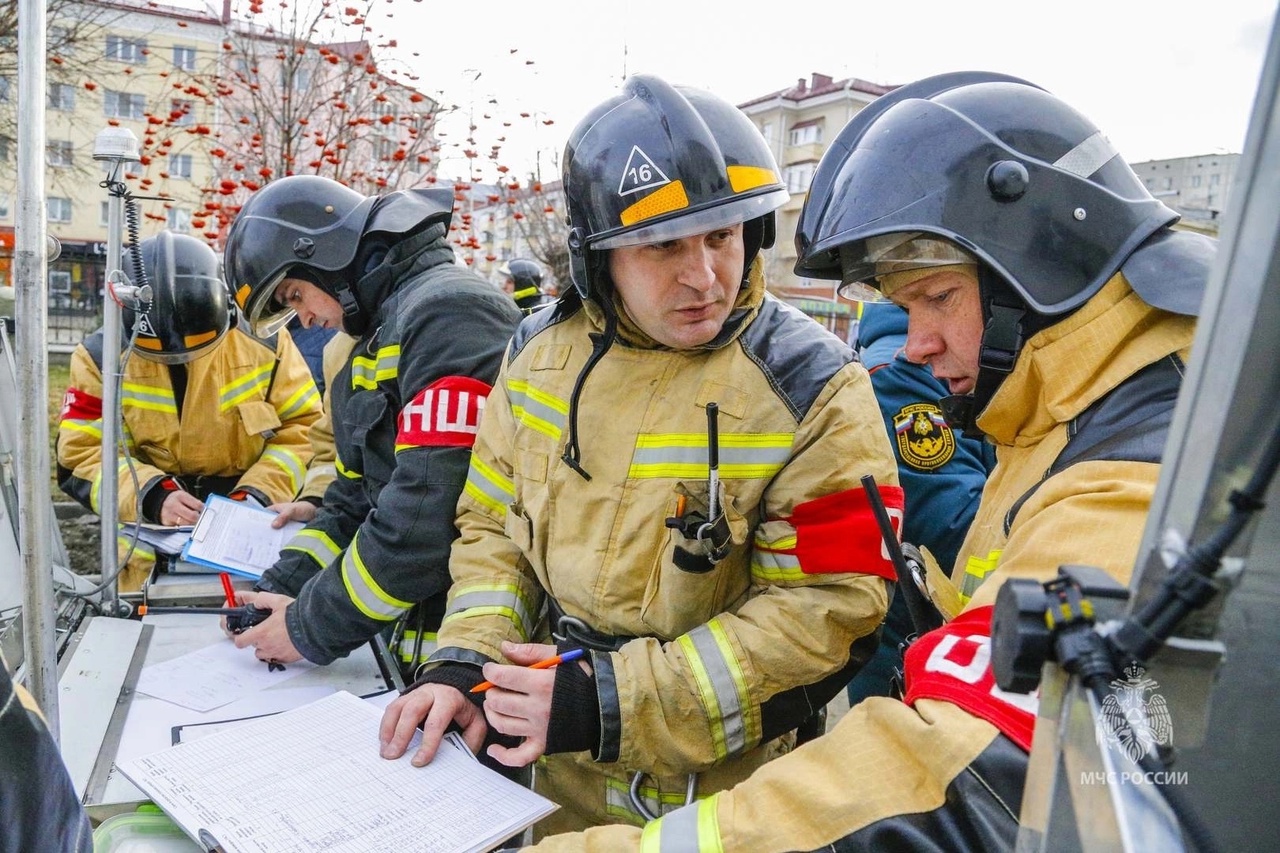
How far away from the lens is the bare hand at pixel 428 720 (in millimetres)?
1658

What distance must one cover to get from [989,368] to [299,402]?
3329 mm

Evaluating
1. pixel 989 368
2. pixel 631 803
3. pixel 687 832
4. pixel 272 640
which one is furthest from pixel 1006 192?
pixel 272 640

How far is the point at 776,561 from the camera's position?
1.71 m

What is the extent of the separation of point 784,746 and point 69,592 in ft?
6.43

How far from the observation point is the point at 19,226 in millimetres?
1544

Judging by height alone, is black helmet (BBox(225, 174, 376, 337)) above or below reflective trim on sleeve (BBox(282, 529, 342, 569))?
above

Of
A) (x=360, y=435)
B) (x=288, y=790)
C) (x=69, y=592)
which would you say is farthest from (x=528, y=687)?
(x=69, y=592)

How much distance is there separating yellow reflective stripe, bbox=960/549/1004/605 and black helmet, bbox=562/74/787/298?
0.80 metres

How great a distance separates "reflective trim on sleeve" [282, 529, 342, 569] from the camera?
2.69 m

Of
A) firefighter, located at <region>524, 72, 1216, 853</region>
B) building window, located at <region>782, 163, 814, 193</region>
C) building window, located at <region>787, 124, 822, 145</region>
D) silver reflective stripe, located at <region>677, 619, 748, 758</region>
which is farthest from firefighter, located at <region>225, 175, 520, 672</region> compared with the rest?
building window, located at <region>787, 124, 822, 145</region>

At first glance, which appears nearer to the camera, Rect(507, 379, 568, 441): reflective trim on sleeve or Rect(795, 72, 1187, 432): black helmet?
Rect(795, 72, 1187, 432): black helmet

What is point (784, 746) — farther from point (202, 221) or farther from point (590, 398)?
point (202, 221)

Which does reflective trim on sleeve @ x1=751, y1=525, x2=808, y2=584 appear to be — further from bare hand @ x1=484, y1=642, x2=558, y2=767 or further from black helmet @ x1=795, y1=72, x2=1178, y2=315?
black helmet @ x1=795, y1=72, x2=1178, y2=315

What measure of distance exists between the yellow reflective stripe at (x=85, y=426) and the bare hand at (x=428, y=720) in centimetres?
269
